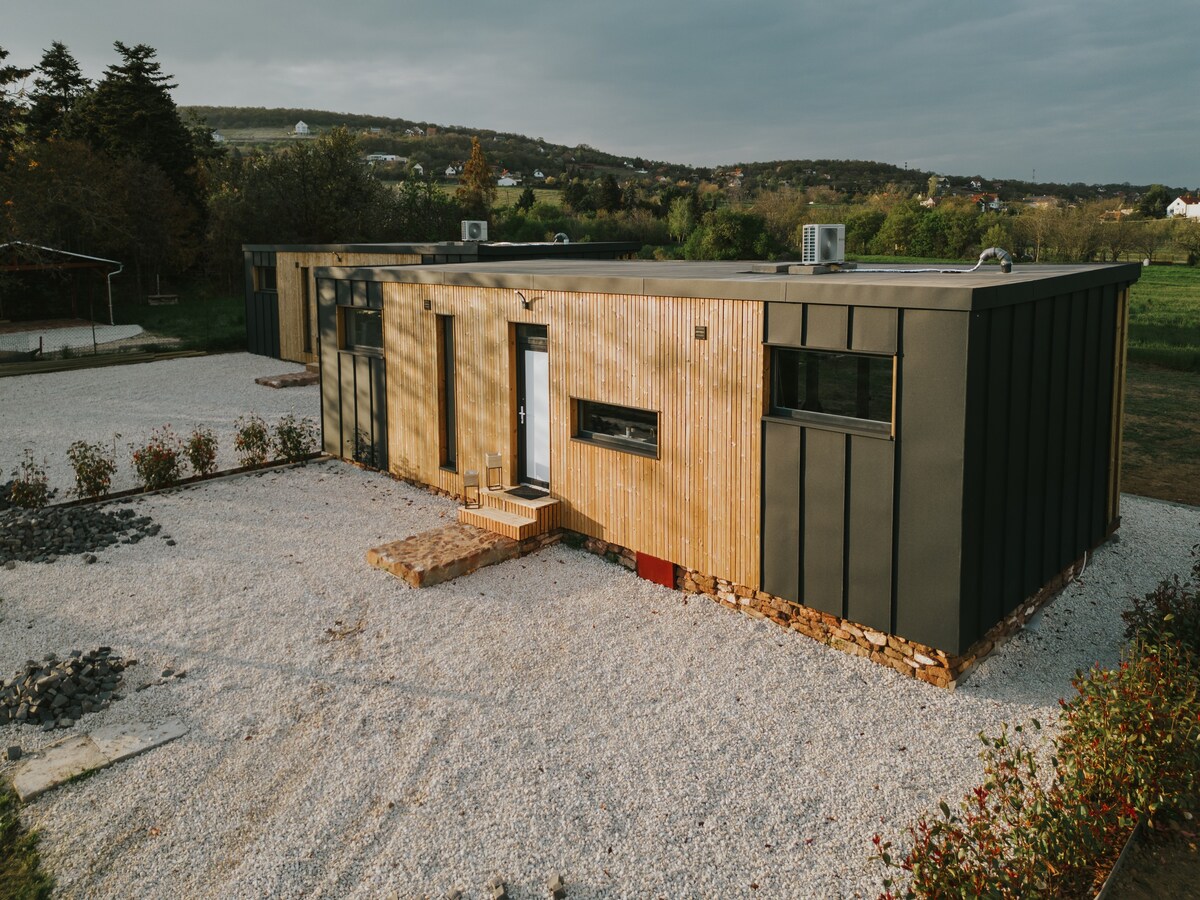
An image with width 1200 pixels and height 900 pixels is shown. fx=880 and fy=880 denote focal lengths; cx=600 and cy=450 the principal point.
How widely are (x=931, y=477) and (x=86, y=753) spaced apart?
571 cm

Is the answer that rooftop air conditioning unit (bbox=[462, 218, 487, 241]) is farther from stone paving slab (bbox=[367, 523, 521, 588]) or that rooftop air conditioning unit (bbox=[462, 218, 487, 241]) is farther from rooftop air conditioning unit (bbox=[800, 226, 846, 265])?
rooftop air conditioning unit (bbox=[800, 226, 846, 265])

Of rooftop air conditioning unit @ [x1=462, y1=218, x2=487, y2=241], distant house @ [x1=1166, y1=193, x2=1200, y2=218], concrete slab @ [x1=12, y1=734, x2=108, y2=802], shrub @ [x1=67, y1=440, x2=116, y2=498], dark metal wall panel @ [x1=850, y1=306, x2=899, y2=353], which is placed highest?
distant house @ [x1=1166, y1=193, x2=1200, y2=218]

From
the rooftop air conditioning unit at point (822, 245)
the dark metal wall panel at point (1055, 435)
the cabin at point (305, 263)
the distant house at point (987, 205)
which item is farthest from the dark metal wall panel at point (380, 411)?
the distant house at point (987, 205)

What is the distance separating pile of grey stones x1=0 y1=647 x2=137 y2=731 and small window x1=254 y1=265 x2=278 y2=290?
16160 mm

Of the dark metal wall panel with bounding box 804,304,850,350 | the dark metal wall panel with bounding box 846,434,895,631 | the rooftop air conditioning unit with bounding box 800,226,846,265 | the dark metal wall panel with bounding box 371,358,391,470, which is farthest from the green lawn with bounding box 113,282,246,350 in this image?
the dark metal wall panel with bounding box 846,434,895,631

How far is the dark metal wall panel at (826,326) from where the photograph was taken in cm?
626

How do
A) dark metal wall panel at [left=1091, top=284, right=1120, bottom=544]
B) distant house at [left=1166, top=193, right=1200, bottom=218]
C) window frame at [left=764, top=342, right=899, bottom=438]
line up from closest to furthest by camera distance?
window frame at [left=764, top=342, right=899, bottom=438] → dark metal wall panel at [left=1091, top=284, right=1120, bottom=544] → distant house at [left=1166, top=193, right=1200, bottom=218]

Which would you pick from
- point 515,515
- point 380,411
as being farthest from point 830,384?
point 380,411

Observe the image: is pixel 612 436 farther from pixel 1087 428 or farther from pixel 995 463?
pixel 1087 428

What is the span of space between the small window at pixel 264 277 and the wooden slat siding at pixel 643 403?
12575 mm

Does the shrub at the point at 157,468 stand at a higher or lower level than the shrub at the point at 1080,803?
higher

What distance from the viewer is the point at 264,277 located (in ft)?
69.8

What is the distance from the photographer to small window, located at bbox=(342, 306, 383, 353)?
11281 millimetres

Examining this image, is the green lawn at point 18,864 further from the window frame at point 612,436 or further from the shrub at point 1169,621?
the shrub at point 1169,621
